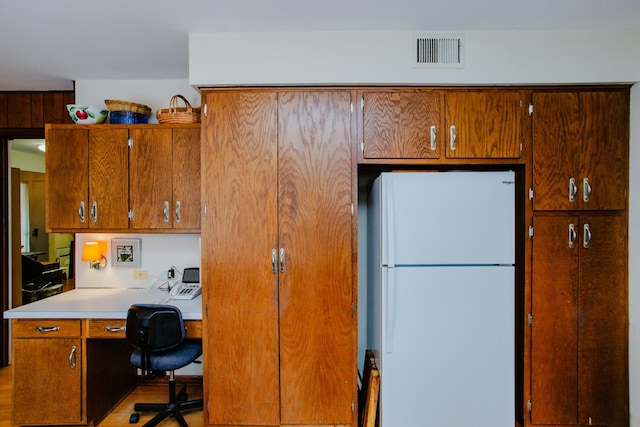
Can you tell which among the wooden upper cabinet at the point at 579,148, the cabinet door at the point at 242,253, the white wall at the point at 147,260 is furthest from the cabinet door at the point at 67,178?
the wooden upper cabinet at the point at 579,148

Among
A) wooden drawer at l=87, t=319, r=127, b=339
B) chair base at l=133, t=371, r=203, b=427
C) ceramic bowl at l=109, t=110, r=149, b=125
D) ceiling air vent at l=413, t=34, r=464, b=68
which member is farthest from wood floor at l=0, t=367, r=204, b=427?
ceiling air vent at l=413, t=34, r=464, b=68

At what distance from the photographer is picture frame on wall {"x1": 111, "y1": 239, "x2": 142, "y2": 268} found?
2840 mm

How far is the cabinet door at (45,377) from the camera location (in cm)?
219

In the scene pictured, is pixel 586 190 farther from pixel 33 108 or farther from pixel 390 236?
pixel 33 108

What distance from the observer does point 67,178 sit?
8.21ft

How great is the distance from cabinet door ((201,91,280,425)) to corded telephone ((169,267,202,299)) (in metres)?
0.48

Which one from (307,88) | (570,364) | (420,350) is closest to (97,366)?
(420,350)

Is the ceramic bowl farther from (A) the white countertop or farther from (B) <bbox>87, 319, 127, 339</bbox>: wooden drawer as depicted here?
(B) <bbox>87, 319, 127, 339</bbox>: wooden drawer

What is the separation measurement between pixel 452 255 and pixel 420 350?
0.61 m

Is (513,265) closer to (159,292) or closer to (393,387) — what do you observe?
(393,387)

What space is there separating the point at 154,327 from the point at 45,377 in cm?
86

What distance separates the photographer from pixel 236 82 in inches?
81.7

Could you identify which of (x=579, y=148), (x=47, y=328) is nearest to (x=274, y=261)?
(x=47, y=328)

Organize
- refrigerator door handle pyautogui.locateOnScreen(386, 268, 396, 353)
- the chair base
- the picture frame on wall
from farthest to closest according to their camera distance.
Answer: the picture frame on wall < the chair base < refrigerator door handle pyautogui.locateOnScreen(386, 268, 396, 353)
